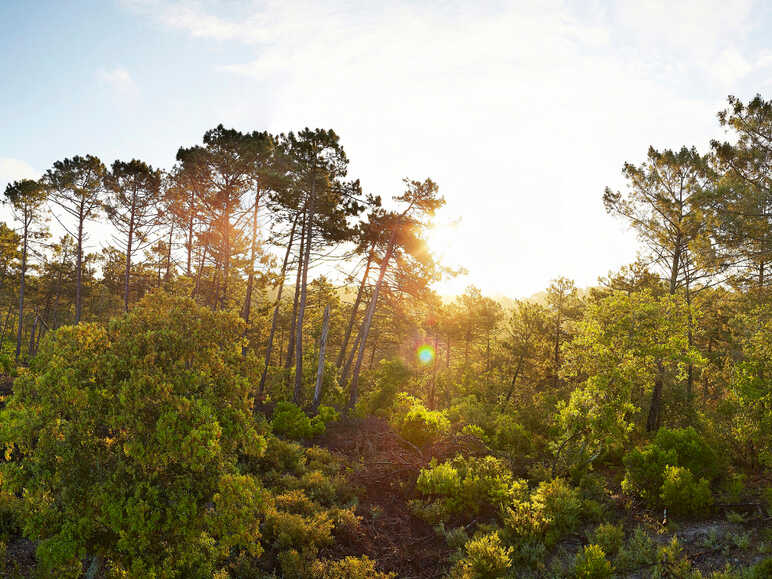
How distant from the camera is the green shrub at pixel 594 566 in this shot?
7277mm

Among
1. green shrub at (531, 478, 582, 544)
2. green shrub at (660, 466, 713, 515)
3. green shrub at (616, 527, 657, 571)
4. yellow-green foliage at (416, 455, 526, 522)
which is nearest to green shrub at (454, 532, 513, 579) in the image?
green shrub at (531, 478, 582, 544)

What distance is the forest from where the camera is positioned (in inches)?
207

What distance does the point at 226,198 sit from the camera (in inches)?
787

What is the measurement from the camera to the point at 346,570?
7473 millimetres

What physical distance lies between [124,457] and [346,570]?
475 cm

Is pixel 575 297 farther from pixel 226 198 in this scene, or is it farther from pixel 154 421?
pixel 154 421

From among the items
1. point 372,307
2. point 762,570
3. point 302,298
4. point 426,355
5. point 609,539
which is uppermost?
point 302,298

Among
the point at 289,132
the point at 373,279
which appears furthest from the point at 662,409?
the point at 289,132

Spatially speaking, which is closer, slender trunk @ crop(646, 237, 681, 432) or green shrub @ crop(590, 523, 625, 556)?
green shrub @ crop(590, 523, 625, 556)

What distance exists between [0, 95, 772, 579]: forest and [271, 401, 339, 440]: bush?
10 centimetres

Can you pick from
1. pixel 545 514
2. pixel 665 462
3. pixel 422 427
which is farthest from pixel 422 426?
pixel 665 462

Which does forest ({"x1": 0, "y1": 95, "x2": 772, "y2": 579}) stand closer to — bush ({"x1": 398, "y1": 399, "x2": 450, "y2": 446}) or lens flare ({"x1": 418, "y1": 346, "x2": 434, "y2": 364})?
bush ({"x1": 398, "y1": 399, "x2": 450, "y2": 446})

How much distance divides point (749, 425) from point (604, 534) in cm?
558

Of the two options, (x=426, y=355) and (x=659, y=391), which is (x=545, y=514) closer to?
(x=659, y=391)
